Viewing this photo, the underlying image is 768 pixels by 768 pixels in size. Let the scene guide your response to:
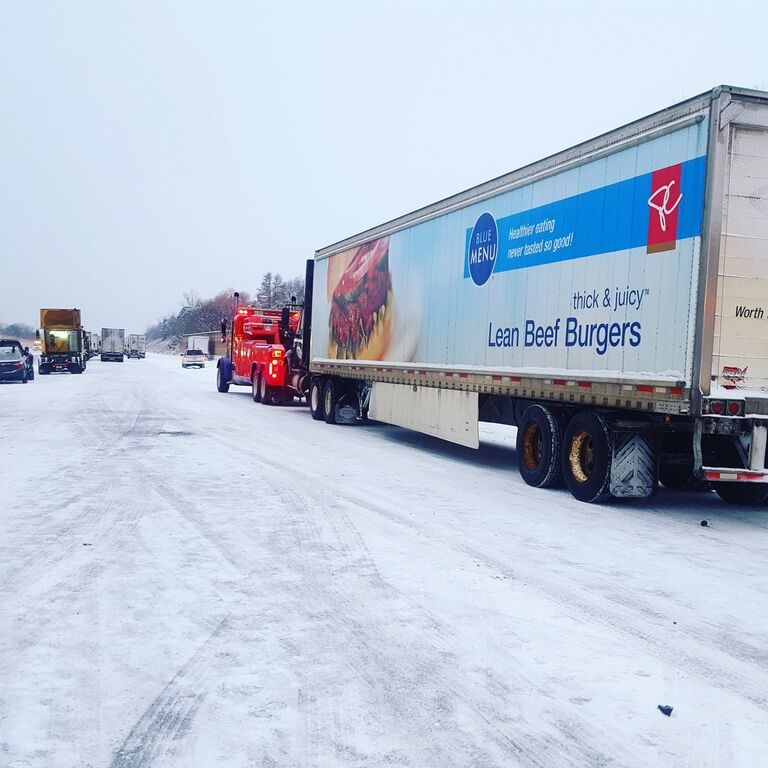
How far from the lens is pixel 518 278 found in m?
11.4

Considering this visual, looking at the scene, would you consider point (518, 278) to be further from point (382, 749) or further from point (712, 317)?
point (382, 749)

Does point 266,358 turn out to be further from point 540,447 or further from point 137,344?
point 137,344

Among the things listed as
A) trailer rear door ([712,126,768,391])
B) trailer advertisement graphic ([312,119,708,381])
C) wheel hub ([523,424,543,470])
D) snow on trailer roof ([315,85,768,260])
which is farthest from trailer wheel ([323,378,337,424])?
trailer rear door ([712,126,768,391])

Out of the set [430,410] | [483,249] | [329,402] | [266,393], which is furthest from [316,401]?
[483,249]

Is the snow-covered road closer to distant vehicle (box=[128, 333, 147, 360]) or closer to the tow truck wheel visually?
the tow truck wheel

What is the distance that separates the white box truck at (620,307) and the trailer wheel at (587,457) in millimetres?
24

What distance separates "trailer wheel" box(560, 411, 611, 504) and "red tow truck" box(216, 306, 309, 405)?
562 inches

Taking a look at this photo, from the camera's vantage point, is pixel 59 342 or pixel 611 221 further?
pixel 59 342

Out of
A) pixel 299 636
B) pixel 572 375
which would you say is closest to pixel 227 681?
pixel 299 636

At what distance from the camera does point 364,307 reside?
17641 millimetres

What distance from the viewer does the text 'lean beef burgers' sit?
16562 millimetres

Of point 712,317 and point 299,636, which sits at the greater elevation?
point 712,317

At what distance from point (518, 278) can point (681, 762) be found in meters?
8.57

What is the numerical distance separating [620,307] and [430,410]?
5.69m
